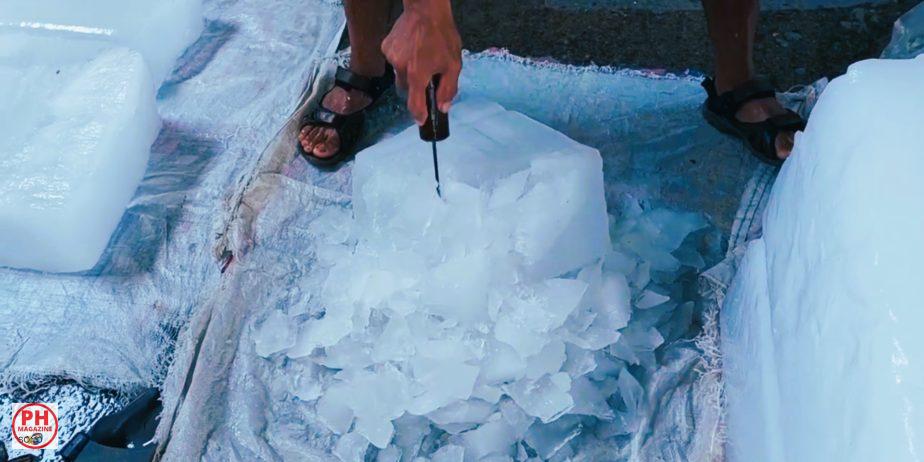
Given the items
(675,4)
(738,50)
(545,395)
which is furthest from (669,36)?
(545,395)

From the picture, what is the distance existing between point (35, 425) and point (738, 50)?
1.76 m

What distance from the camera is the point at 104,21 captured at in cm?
201

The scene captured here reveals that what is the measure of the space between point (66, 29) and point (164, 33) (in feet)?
0.84

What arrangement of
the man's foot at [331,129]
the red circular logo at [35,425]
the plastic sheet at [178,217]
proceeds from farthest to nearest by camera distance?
1. the man's foot at [331,129]
2. the plastic sheet at [178,217]
3. the red circular logo at [35,425]

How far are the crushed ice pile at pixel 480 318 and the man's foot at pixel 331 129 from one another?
0.34m

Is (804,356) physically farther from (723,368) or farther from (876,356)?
(723,368)

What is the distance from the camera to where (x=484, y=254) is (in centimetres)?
135

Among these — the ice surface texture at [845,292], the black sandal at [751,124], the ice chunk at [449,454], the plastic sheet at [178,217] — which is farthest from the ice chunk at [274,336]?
the black sandal at [751,124]

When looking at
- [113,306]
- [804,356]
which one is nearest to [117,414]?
[113,306]

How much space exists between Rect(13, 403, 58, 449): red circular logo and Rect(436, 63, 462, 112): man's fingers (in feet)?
3.27

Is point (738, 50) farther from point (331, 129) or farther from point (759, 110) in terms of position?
point (331, 129)

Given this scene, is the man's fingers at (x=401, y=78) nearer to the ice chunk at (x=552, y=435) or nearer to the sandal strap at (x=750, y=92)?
the ice chunk at (x=552, y=435)

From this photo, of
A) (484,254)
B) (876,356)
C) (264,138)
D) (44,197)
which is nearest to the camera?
(876,356)

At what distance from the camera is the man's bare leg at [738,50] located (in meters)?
1.76
